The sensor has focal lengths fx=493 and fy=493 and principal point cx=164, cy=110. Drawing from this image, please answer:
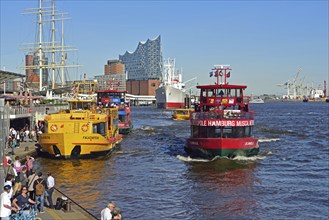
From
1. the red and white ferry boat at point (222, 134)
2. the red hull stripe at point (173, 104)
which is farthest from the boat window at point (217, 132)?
the red hull stripe at point (173, 104)

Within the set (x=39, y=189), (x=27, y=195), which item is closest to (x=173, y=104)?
(x=39, y=189)

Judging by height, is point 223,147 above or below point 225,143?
below

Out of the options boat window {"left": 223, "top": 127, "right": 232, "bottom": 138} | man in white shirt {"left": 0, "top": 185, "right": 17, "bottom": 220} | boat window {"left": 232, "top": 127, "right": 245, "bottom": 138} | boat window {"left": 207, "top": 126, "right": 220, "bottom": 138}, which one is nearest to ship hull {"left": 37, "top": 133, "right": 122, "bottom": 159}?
boat window {"left": 207, "top": 126, "right": 220, "bottom": 138}

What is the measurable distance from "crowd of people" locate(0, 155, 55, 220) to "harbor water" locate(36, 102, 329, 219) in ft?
10.9

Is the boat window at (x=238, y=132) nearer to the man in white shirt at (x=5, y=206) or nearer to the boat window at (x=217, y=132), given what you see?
the boat window at (x=217, y=132)

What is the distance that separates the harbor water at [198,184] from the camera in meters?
23.4

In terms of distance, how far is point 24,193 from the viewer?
52.2ft

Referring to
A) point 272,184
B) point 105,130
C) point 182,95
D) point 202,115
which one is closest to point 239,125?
point 202,115

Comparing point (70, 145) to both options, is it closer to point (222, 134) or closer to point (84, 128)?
point (84, 128)

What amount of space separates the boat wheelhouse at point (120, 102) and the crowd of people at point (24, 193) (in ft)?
138

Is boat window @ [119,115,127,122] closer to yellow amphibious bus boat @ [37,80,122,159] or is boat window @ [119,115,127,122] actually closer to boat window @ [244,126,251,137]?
yellow amphibious bus boat @ [37,80,122,159]

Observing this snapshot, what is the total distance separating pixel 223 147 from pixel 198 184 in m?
7.73

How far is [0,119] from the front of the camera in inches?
624

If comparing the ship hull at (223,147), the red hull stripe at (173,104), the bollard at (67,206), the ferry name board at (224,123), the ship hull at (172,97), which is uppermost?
the ship hull at (172,97)
